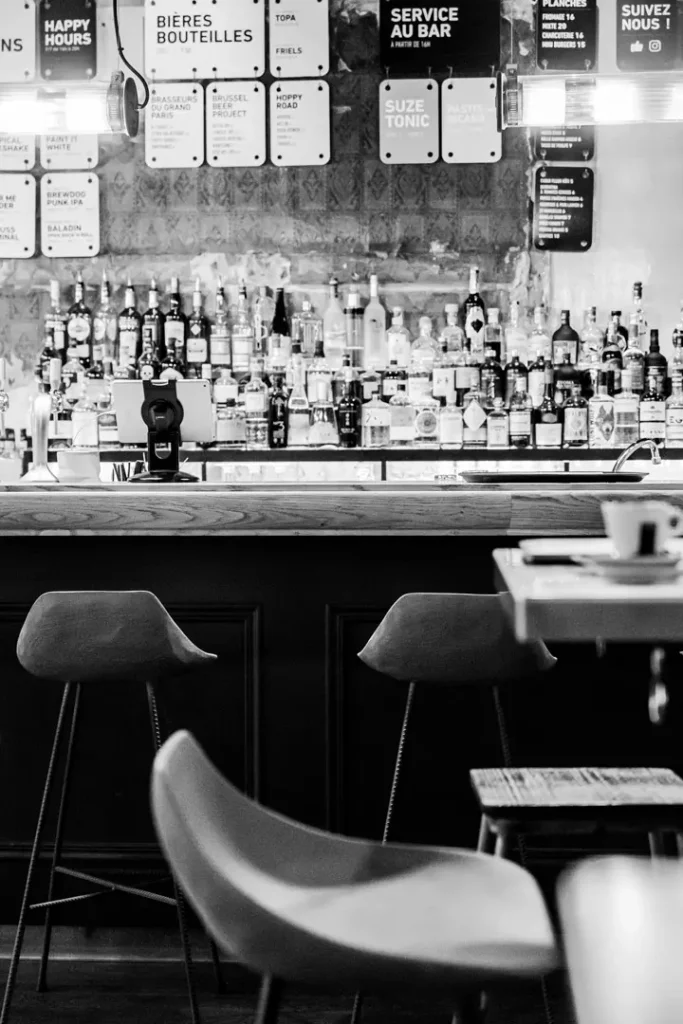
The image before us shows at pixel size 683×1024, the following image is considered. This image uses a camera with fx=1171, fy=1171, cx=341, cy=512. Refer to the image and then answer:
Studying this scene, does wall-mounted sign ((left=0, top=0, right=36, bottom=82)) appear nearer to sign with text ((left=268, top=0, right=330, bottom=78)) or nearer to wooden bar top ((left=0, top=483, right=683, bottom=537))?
sign with text ((left=268, top=0, right=330, bottom=78))

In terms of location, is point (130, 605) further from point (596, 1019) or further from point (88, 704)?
point (596, 1019)

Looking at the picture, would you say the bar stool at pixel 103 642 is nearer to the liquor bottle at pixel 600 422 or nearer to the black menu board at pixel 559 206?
the liquor bottle at pixel 600 422

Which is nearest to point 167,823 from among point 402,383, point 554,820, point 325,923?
point 325,923

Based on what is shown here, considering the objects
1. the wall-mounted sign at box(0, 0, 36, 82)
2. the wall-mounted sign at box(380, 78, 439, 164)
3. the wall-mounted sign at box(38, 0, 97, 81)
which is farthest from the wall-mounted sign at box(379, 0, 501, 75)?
the wall-mounted sign at box(0, 0, 36, 82)

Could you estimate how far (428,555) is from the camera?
2.48 meters

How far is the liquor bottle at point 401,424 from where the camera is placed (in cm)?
444

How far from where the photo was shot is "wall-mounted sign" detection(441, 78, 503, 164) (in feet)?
14.9

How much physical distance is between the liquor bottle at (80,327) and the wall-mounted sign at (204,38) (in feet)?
3.10

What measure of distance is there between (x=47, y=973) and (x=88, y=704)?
55 centimetres

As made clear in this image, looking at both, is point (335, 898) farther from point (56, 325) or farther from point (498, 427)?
point (56, 325)

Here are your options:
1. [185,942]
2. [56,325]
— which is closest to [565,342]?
[56,325]

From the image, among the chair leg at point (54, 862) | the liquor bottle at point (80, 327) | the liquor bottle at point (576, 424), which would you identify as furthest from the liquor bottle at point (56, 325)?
the chair leg at point (54, 862)

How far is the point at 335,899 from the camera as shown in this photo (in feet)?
3.83

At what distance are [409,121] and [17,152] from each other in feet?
5.22
